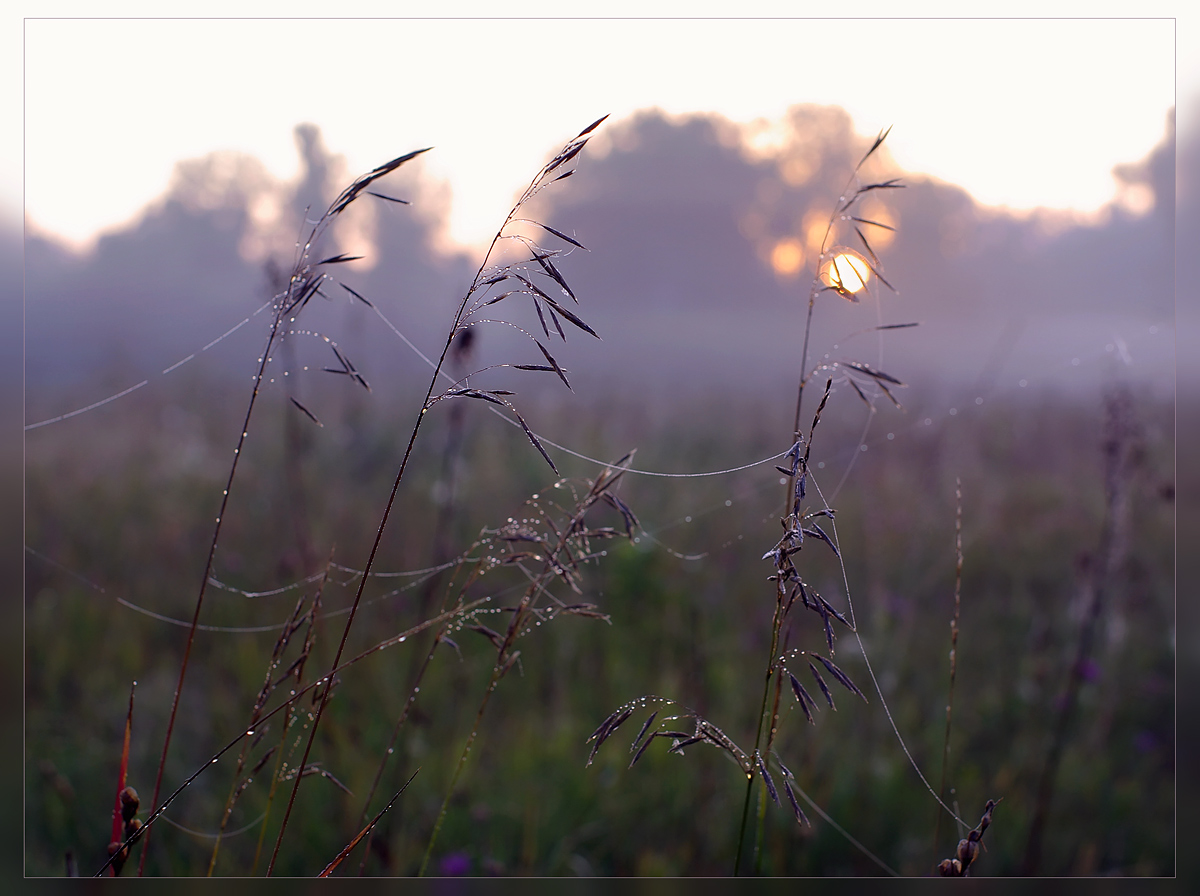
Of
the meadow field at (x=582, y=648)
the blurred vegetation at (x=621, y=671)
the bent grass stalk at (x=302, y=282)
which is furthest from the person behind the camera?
the blurred vegetation at (x=621, y=671)

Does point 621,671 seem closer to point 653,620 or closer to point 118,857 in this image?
point 653,620

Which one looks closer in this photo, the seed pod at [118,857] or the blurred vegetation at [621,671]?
the seed pod at [118,857]

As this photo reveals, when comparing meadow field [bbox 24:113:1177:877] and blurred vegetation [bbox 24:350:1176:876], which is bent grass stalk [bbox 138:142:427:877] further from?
blurred vegetation [bbox 24:350:1176:876]

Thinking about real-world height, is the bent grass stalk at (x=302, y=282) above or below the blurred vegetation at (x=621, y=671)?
above

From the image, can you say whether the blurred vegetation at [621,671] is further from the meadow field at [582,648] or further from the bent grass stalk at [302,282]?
the bent grass stalk at [302,282]

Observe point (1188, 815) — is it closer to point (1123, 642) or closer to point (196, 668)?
point (1123, 642)

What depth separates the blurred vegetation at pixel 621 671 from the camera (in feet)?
6.12

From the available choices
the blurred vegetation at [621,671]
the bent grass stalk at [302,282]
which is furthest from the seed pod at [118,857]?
the blurred vegetation at [621,671]

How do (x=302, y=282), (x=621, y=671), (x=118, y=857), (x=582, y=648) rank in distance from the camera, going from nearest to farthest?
(x=118, y=857) < (x=302, y=282) < (x=621, y=671) < (x=582, y=648)

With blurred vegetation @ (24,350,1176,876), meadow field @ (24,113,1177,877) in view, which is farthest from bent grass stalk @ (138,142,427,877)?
blurred vegetation @ (24,350,1176,876)

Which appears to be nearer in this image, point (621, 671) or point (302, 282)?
point (302, 282)

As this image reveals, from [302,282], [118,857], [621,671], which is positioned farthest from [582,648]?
[302,282]

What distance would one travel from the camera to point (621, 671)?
2.42m

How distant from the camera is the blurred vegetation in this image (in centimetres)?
186
